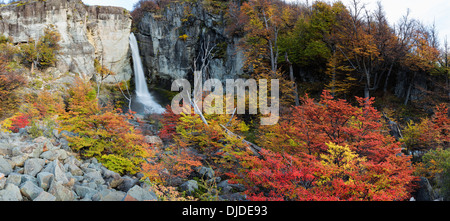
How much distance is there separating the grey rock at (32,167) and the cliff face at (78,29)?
76.2ft

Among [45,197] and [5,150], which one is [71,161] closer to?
[5,150]

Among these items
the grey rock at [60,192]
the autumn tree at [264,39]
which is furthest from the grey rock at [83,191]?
the autumn tree at [264,39]

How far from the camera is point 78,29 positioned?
90.8 feet

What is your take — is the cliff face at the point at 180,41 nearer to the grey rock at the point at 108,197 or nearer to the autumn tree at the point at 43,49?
the autumn tree at the point at 43,49

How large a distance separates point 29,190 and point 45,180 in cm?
70

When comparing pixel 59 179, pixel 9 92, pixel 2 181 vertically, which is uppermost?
pixel 9 92

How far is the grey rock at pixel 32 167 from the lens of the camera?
652 centimetres

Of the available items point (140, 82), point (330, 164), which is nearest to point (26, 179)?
point (330, 164)

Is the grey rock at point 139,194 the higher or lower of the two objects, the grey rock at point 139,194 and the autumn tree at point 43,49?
the lower

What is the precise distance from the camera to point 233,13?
90.4ft

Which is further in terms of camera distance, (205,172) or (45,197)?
(205,172)

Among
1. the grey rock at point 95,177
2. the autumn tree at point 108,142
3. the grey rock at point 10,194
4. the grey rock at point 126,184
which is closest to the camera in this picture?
the grey rock at point 10,194

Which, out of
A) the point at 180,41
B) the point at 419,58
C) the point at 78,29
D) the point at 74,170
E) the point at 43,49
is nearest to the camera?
the point at 74,170
